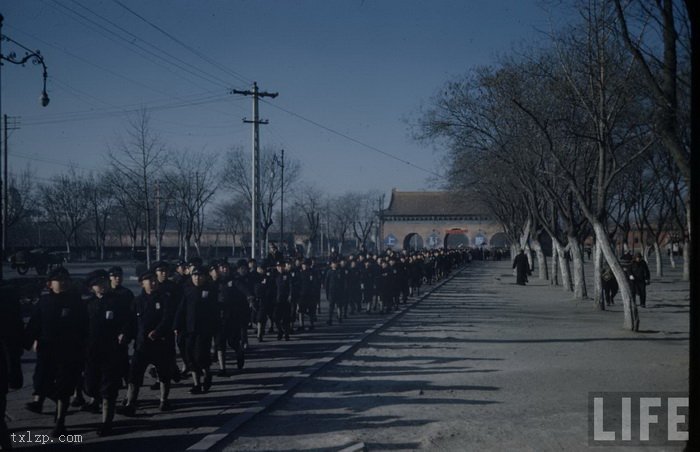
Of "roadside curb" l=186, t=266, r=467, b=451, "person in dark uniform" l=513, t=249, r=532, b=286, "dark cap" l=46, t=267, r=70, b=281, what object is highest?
"dark cap" l=46, t=267, r=70, b=281

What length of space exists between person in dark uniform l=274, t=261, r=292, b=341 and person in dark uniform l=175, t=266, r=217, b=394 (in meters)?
4.85

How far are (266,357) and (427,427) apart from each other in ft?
17.7

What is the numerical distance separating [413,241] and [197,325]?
289 feet

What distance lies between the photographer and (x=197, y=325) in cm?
862

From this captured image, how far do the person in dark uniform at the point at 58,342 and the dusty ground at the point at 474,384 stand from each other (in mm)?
1949

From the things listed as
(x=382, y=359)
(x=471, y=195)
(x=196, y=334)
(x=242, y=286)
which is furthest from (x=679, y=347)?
(x=471, y=195)

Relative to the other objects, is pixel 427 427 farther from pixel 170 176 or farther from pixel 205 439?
pixel 170 176

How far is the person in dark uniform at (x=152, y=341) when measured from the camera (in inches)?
304

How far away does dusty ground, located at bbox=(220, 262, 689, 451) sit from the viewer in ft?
22.1

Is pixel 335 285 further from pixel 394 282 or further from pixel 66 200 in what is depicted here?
pixel 66 200

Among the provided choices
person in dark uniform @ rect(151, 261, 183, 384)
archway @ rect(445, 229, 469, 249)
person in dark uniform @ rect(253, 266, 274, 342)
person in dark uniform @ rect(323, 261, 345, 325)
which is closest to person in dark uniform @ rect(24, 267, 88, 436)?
person in dark uniform @ rect(151, 261, 183, 384)

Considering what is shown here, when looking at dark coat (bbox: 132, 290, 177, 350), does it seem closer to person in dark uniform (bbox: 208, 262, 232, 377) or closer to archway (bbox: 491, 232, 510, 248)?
person in dark uniform (bbox: 208, 262, 232, 377)

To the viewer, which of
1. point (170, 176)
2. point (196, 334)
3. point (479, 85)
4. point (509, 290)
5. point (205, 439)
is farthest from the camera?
point (170, 176)

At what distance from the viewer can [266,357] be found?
11836 mm
